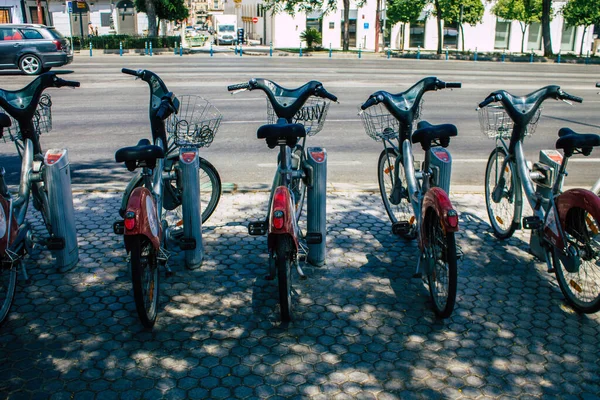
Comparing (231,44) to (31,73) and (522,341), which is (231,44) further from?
(522,341)

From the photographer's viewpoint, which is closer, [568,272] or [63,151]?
[568,272]

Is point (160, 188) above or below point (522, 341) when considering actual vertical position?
above

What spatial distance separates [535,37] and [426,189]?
56.2 meters

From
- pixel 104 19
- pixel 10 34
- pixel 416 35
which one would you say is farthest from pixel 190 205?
pixel 416 35

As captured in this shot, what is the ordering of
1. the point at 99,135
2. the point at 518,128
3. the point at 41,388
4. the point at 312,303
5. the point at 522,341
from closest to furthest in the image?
1. the point at 41,388
2. the point at 522,341
3. the point at 312,303
4. the point at 518,128
5. the point at 99,135

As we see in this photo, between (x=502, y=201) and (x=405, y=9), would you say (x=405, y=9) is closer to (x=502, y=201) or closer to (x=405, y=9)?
(x=405, y=9)

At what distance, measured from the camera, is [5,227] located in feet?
13.4

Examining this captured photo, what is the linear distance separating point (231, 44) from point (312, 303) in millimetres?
52674

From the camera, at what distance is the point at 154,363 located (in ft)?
11.8

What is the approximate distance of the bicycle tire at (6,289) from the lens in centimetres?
403

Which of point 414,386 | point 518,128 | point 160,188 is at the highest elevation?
point 518,128

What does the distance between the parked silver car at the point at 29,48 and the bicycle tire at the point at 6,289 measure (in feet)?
59.4

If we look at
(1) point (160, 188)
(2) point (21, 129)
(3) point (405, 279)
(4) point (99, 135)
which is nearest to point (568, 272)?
(3) point (405, 279)

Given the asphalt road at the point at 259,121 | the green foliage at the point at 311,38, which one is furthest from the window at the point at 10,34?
the green foliage at the point at 311,38
